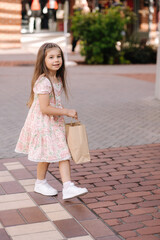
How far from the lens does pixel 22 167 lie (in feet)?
18.2

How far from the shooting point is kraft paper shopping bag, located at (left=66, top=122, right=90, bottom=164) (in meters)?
4.38

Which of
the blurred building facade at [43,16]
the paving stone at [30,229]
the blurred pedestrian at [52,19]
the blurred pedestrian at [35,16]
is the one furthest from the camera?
the blurred pedestrian at [52,19]

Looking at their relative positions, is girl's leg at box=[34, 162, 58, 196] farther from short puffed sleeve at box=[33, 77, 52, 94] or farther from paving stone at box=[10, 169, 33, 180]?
short puffed sleeve at box=[33, 77, 52, 94]

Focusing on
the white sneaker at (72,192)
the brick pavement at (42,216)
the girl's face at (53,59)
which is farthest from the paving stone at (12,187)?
the girl's face at (53,59)

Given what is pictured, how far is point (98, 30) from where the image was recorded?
1683cm

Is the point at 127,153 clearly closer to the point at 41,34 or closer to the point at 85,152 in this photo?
the point at 85,152

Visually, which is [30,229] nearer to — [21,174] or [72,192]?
[72,192]

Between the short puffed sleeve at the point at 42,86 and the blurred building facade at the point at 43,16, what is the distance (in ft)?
63.0

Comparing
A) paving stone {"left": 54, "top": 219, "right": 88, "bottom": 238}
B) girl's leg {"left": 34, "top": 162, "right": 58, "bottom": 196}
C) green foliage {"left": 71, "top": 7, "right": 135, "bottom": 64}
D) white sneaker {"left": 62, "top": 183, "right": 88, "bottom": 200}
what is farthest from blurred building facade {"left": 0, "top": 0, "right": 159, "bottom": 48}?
paving stone {"left": 54, "top": 219, "right": 88, "bottom": 238}

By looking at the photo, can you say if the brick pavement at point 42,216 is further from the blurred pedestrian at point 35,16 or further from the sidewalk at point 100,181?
the blurred pedestrian at point 35,16

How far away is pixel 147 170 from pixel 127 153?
2.41 feet

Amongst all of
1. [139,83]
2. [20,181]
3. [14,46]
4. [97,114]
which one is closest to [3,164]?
[20,181]

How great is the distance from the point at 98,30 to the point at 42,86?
41.9 ft

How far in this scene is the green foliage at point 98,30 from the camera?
55.2ft
